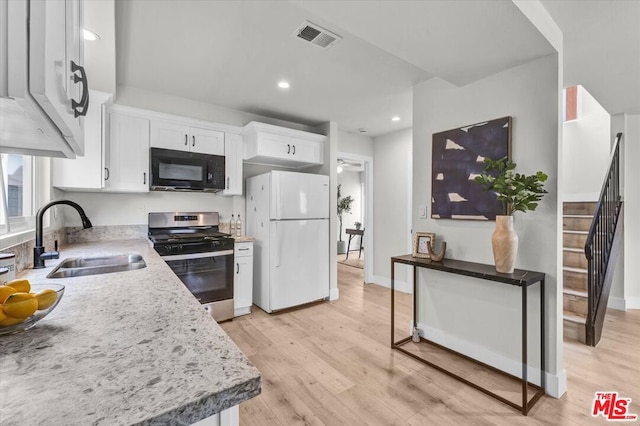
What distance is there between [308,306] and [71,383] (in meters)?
3.27

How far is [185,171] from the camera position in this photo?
3.04 m

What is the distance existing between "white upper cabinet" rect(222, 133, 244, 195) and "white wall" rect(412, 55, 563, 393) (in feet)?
6.44

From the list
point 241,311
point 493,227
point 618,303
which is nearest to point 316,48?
point 493,227

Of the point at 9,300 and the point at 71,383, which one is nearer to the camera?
the point at 71,383

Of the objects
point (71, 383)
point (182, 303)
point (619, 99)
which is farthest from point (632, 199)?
point (71, 383)

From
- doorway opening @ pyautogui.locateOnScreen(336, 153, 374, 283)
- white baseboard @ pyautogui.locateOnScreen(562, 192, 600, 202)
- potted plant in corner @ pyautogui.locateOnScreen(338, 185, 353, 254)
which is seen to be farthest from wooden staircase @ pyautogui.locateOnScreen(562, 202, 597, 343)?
potted plant in corner @ pyautogui.locateOnScreen(338, 185, 353, 254)

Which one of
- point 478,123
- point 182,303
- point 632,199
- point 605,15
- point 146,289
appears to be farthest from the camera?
point 632,199

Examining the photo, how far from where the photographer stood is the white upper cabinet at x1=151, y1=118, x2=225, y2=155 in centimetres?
296

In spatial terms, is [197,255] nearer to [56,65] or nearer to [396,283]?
[56,65]

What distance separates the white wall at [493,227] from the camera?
6.38 ft

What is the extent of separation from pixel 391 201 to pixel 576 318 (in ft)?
8.17

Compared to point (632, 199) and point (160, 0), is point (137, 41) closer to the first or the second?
point (160, 0)

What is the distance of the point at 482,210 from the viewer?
225 centimetres

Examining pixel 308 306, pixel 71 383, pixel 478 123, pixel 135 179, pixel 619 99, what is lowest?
pixel 308 306
